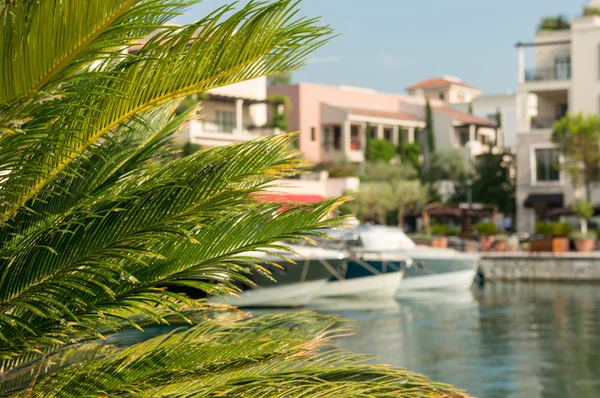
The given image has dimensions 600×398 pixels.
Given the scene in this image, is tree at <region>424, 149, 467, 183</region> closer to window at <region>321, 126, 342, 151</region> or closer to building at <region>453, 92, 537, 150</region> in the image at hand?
building at <region>453, 92, 537, 150</region>

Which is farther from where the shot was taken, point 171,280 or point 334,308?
point 334,308

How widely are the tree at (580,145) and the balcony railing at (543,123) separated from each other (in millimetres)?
8745

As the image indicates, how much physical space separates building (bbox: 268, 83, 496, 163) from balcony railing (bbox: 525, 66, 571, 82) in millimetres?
17688

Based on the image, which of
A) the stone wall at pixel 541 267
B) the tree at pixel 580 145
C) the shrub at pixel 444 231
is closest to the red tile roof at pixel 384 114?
the shrub at pixel 444 231

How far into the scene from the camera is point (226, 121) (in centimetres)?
5809

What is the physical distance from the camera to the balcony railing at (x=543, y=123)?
55562 mm

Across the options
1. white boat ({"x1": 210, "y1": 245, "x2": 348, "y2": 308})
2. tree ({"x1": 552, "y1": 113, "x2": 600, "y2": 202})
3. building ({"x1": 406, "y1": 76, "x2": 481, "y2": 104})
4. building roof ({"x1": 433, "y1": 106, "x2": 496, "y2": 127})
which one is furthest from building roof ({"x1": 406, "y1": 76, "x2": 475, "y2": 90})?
white boat ({"x1": 210, "y1": 245, "x2": 348, "y2": 308})

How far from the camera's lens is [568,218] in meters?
50.5

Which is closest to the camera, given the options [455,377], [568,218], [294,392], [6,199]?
[6,199]

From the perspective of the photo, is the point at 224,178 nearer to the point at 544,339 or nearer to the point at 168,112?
the point at 168,112

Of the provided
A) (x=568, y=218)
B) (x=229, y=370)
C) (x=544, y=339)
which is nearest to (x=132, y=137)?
(x=229, y=370)

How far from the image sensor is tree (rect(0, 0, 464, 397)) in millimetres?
3889

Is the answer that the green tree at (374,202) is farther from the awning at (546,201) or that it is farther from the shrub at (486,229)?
the shrub at (486,229)

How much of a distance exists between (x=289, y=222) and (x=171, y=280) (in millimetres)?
593
